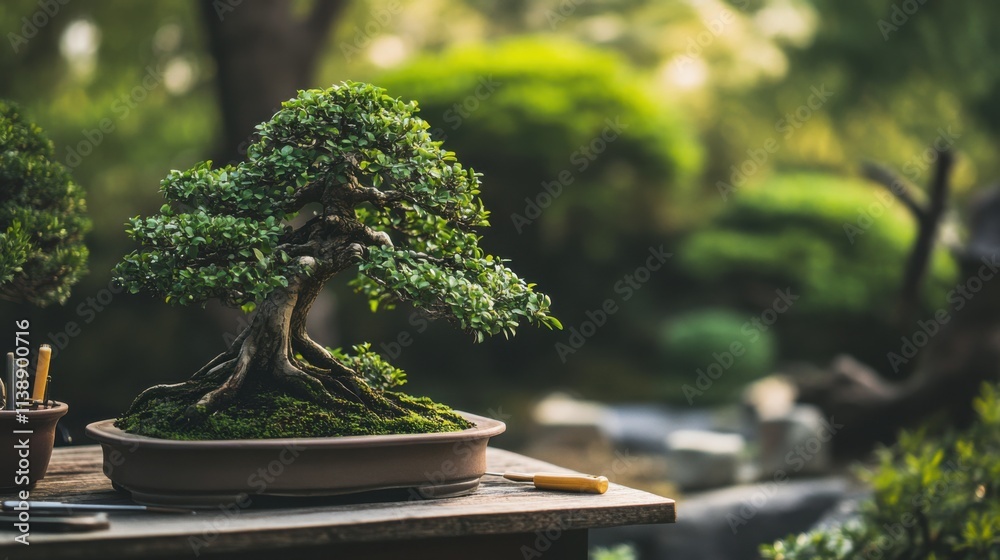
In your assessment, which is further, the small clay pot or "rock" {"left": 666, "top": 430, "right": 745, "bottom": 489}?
"rock" {"left": 666, "top": 430, "right": 745, "bottom": 489}

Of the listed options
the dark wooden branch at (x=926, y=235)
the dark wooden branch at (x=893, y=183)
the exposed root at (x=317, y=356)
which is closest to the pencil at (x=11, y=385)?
the exposed root at (x=317, y=356)

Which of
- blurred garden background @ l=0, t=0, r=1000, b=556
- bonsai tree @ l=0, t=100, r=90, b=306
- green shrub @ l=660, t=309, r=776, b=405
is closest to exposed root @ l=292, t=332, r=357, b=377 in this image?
bonsai tree @ l=0, t=100, r=90, b=306

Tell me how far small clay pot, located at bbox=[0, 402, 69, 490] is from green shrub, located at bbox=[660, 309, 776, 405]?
6.24 meters

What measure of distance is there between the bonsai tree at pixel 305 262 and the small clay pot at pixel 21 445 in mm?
147

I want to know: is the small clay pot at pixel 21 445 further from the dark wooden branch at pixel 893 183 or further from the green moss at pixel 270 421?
the dark wooden branch at pixel 893 183

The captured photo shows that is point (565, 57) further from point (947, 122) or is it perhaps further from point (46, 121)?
point (46, 121)

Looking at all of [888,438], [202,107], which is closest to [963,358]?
[888,438]

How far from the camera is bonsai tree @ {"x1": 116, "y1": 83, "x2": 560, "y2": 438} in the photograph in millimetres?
1697

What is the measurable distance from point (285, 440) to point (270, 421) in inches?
3.9

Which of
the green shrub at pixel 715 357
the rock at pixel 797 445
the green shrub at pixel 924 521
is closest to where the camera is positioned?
the green shrub at pixel 924 521

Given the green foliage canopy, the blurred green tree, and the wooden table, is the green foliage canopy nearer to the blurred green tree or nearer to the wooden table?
the wooden table

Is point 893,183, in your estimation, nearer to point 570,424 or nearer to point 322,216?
point 570,424

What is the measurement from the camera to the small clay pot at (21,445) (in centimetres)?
170

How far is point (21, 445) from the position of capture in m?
1.71
